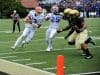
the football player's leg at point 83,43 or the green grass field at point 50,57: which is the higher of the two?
the football player's leg at point 83,43

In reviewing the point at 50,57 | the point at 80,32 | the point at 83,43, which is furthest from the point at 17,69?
the point at 80,32

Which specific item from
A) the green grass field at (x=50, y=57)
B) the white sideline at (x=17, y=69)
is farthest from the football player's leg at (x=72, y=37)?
the white sideline at (x=17, y=69)

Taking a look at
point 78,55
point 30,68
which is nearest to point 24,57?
point 78,55

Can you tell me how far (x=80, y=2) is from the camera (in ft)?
187

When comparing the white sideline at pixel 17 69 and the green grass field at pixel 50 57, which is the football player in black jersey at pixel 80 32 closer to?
the green grass field at pixel 50 57

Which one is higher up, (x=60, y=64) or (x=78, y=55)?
(x=60, y=64)

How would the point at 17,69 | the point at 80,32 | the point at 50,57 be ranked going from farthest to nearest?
the point at 50,57 → the point at 80,32 → the point at 17,69

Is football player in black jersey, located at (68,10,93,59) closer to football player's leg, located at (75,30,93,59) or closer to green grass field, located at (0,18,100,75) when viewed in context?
football player's leg, located at (75,30,93,59)

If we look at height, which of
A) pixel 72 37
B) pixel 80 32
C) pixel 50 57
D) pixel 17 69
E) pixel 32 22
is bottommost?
pixel 50 57

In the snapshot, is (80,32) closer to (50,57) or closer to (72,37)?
(72,37)

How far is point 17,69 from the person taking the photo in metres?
13.0

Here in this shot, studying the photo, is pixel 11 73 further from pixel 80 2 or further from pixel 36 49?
pixel 80 2

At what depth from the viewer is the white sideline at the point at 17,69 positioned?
1235cm

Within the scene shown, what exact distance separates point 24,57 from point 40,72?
3810mm
